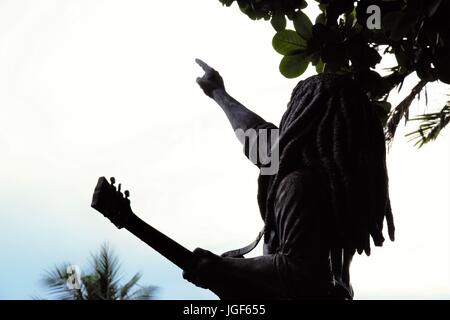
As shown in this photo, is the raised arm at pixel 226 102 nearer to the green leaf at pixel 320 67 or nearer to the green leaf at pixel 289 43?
the green leaf at pixel 289 43

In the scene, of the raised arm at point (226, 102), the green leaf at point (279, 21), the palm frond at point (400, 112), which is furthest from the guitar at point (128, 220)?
the palm frond at point (400, 112)

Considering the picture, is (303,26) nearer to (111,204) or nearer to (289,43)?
(289,43)

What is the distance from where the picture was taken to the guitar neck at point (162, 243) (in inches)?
131

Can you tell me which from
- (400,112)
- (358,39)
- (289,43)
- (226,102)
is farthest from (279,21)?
(400,112)

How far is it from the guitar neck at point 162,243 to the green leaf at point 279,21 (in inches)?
103

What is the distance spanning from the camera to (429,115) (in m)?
7.98

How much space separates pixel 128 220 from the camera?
3307mm

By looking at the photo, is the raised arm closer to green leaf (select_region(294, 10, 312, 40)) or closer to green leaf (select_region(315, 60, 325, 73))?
green leaf (select_region(294, 10, 312, 40))

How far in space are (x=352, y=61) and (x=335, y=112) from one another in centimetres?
150

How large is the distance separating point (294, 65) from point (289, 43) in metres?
0.18

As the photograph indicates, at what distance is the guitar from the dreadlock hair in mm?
645
